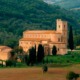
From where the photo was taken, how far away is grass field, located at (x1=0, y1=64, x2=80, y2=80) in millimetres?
50812

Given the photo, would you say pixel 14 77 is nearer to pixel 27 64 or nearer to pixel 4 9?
pixel 27 64

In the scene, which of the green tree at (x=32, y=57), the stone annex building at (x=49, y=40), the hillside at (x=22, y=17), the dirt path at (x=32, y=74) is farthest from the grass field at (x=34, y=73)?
the hillside at (x=22, y=17)

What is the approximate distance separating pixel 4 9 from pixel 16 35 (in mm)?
29951

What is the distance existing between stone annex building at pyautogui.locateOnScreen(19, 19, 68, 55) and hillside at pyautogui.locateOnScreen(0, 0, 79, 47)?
1804 centimetres

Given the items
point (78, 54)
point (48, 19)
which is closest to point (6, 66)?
point (78, 54)

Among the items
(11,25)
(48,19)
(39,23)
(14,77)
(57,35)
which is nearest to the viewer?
(14,77)

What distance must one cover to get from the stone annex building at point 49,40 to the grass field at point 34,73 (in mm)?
13424

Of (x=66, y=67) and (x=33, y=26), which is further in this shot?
(x=33, y=26)

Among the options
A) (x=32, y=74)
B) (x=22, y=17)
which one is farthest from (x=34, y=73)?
(x=22, y=17)

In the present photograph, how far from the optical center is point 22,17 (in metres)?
135

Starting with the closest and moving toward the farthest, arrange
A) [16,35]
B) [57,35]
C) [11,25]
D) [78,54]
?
[78,54]
[57,35]
[16,35]
[11,25]

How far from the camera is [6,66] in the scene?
64188 mm

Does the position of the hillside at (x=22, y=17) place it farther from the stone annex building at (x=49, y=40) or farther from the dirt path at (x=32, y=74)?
the dirt path at (x=32, y=74)

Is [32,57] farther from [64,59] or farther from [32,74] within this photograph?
[32,74]
